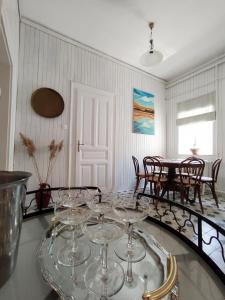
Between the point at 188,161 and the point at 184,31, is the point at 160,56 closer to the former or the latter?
the point at 184,31

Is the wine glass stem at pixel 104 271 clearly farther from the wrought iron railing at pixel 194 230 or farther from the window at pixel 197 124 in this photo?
the window at pixel 197 124

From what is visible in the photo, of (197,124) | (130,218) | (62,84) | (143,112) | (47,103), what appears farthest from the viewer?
(143,112)

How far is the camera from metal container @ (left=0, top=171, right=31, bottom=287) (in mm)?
463

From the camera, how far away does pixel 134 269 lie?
58cm

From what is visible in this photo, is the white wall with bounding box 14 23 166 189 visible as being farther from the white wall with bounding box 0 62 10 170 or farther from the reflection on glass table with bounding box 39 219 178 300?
the reflection on glass table with bounding box 39 219 178 300

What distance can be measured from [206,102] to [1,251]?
4472mm

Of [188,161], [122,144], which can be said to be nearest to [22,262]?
[188,161]

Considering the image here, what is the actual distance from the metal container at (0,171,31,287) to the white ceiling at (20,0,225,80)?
9.59 ft

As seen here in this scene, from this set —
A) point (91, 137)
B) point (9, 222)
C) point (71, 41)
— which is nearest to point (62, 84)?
point (71, 41)

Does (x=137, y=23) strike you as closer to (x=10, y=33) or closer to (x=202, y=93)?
(x=10, y=33)

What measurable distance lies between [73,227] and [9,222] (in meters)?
0.37

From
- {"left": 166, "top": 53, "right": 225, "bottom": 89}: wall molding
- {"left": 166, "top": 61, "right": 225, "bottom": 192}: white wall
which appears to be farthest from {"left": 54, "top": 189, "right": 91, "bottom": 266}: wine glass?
{"left": 166, "top": 53, "right": 225, "bottom": 89}: wall molding

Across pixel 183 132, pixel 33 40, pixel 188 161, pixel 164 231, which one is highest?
pixel 33 40

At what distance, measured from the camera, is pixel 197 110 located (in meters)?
4.02
